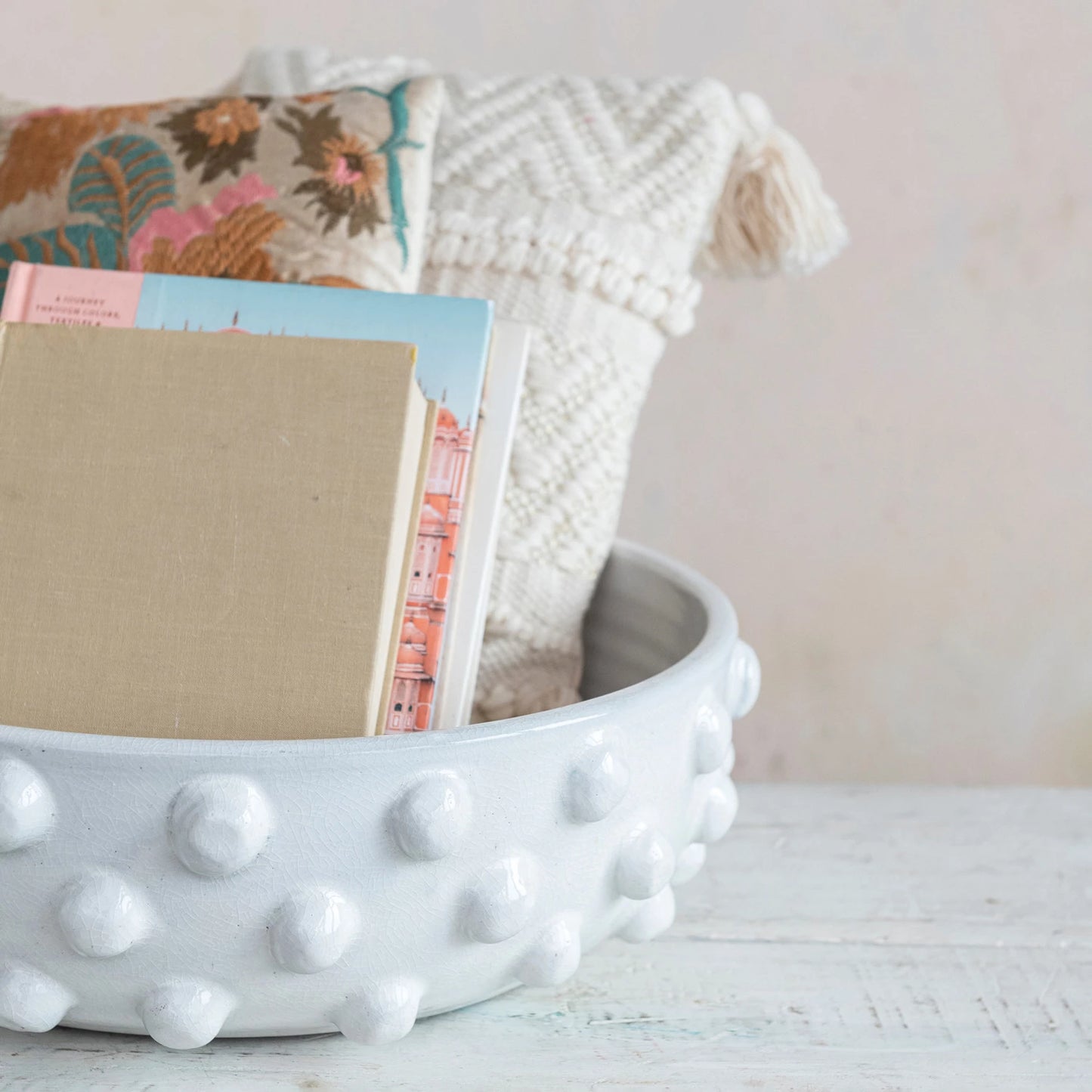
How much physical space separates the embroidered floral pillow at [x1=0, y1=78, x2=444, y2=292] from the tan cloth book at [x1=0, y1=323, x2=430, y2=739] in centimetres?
15

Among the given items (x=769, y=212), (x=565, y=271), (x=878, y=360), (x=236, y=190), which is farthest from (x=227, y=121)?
(x=878, y=360)

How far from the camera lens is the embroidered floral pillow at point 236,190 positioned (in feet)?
1.76

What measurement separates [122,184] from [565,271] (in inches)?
8.9

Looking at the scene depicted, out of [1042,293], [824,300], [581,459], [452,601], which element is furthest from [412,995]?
[1042,293]

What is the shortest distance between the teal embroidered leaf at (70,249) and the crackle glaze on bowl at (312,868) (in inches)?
12.1

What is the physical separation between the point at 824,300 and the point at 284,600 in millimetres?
833

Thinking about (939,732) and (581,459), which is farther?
(939,732)

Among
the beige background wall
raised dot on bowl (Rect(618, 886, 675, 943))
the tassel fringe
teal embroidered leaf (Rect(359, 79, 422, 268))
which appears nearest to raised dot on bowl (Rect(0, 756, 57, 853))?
raised dot on bowl (Rect(618, 886, 675, 943))

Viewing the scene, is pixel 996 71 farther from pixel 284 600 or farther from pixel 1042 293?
pixel 284 600

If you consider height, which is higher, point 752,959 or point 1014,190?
point 1014,190

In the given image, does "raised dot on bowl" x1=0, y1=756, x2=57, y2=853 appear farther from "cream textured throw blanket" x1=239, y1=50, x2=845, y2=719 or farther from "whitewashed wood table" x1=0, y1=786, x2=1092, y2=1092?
"cream textured throw blanket" x1=239, y1=50, x2=845, y2=719

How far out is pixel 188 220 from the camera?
21.3 inches

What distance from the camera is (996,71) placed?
105cm

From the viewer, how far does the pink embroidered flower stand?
54 cm
